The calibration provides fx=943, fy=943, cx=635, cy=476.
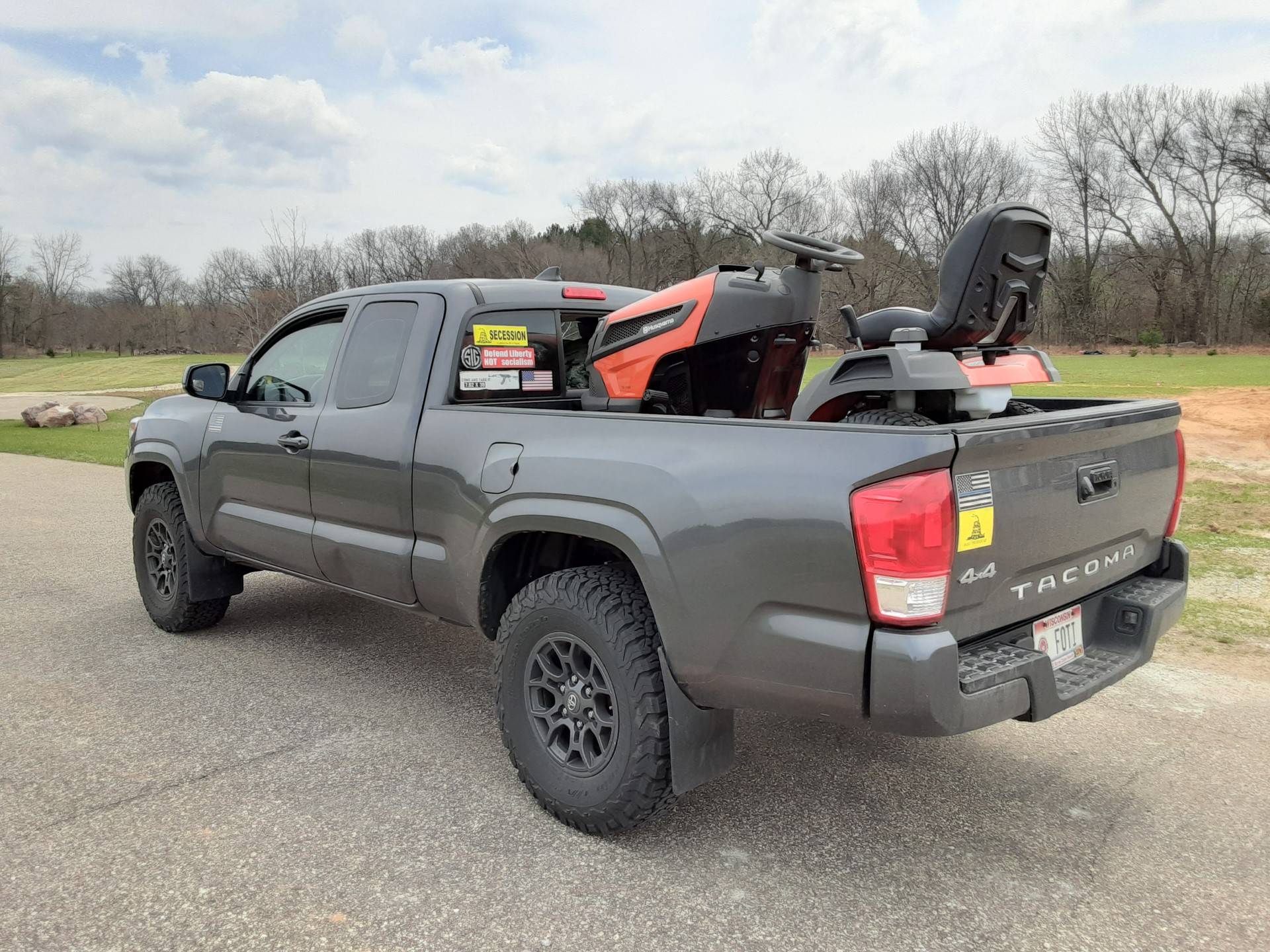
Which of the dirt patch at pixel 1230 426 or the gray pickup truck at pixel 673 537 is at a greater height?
the gray pickup truck at pixel 673 537

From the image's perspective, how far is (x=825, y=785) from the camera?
3455 millimetres

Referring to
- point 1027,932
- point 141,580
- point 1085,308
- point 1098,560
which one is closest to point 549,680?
point 1027,932

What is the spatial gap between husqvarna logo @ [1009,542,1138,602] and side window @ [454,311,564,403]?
2.24 m

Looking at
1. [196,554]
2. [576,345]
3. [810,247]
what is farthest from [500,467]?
[196,554]

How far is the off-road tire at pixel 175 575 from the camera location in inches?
203

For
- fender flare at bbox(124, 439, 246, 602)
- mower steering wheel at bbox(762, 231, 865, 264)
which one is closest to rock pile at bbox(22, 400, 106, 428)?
fender flare at bbox(124, 439, 246, 602)

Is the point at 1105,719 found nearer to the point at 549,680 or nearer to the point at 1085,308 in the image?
the point at 549,680

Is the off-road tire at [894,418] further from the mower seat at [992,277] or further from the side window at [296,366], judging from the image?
the side window at [296,366]

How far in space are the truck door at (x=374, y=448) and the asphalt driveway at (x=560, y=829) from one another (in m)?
0.70

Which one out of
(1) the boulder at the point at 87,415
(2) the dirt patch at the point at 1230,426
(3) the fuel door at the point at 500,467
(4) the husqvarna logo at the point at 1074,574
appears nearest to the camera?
(4) the husqvarna logo at the point at 1074,574

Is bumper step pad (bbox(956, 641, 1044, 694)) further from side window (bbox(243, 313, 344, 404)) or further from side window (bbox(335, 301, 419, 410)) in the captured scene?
side window (bbox(243, 313, 344, 404))

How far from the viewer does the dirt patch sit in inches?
472

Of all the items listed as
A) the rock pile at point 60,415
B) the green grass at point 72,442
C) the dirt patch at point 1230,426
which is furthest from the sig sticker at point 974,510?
the rock pile at point 60,415

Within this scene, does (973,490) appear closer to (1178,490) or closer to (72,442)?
(1178,490)
